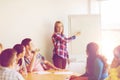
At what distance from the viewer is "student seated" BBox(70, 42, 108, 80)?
9.67ft

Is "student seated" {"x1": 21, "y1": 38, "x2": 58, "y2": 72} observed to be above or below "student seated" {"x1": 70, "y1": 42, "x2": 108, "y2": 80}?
below

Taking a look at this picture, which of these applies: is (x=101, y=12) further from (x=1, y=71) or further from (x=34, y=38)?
(x=1, y=71)

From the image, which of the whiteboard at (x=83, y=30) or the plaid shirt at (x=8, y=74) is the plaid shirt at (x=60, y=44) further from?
the plaid shirt at (x=8, y=74)

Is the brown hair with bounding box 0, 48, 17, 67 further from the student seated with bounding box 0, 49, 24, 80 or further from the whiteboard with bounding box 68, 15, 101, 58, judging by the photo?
the whiteboard with bounding box 68, 15, 101, 58

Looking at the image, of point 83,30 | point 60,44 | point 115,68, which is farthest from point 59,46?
point 115,68

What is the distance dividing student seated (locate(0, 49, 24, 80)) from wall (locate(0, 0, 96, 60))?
314 cm

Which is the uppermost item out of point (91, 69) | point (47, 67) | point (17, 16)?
point (17, 16)

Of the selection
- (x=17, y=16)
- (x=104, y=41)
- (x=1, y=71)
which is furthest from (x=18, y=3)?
(x=1, y=71)

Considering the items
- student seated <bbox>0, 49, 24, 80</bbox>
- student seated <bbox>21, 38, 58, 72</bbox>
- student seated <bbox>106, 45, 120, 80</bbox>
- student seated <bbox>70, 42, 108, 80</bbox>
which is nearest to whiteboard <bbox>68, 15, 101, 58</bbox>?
student seated <bbox>21, 38, 58, 72</bbox>

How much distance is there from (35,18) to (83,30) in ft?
3.88

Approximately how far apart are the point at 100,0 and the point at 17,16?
1.97 meters

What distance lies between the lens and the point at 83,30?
20.8 ft

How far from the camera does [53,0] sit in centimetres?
646

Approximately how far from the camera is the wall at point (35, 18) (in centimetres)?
603
